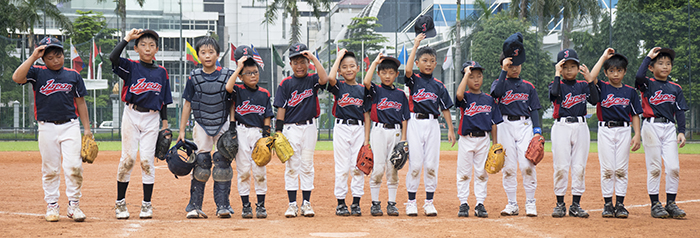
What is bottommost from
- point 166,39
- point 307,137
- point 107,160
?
point 107,160

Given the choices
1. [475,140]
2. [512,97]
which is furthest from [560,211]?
[512,97]

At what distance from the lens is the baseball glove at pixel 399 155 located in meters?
5.75

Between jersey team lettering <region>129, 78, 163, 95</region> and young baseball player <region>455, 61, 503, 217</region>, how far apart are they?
3.24 meters

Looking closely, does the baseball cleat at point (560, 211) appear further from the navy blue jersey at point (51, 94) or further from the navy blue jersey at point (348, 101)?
the navy blue jersey at point (51, 94)

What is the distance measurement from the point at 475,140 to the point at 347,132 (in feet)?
4.67

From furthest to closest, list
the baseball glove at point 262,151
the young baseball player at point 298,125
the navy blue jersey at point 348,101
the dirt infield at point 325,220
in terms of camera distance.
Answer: the navy blue jersey at point 348,101 → the young baseball player at point 298,125 → the baseball glove at point 262,151 → the dirt infield at point 325,220

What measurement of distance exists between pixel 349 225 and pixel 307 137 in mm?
1121

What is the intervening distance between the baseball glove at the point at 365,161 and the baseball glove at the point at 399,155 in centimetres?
23

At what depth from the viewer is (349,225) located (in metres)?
5.22

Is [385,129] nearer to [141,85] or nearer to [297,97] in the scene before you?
[297,97]

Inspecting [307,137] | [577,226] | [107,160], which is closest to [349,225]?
[307,137]

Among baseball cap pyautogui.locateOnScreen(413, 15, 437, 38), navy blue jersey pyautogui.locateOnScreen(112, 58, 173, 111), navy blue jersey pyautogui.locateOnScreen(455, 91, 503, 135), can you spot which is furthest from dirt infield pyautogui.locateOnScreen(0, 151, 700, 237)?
baseball cap pyautogui.locateOnScreen(413, 15, 437, 38)

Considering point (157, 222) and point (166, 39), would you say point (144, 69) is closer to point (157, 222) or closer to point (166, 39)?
point (157, 222)

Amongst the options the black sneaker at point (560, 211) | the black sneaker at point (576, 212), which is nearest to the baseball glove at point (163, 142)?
the black sneaker at point (560, 211)
